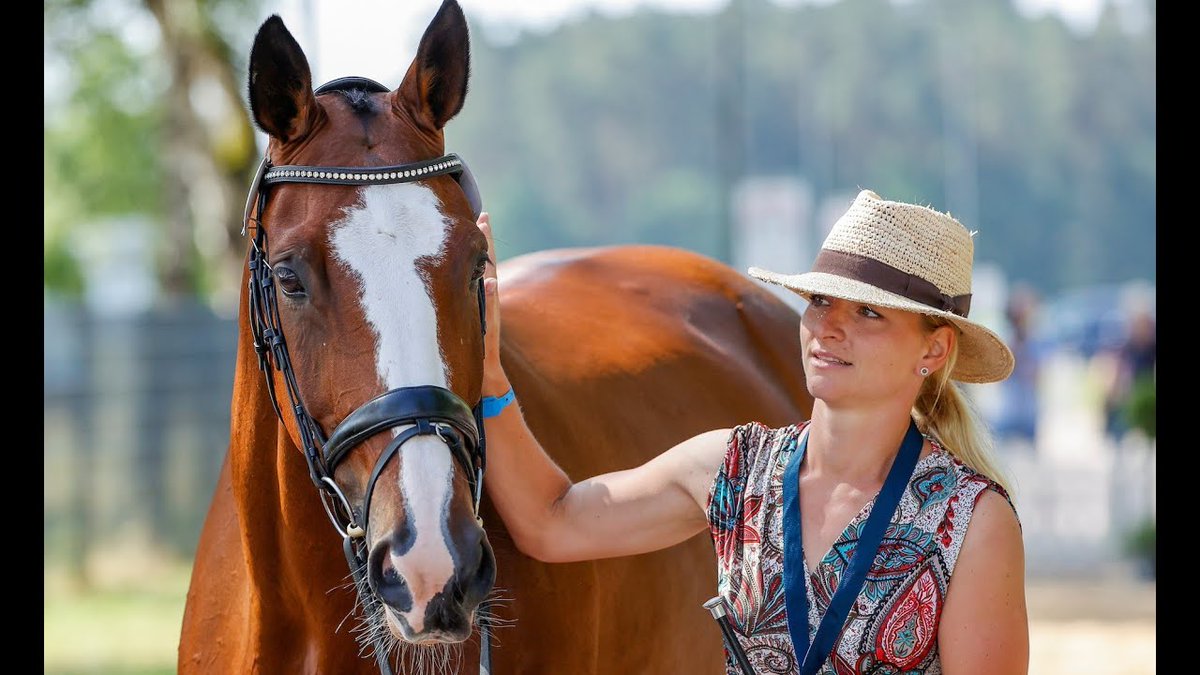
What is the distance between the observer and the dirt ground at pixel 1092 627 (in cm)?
784

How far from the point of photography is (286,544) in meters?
2.76

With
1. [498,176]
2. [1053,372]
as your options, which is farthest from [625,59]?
[1053,372]

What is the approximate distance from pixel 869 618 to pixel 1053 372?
29672 millimetres

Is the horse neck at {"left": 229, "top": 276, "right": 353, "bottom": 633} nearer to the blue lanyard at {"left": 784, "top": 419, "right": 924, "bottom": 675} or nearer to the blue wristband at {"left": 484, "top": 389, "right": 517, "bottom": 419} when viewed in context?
the blue wristband at {"left": 484, "top": 389, "right": 517, "bottom": 419}

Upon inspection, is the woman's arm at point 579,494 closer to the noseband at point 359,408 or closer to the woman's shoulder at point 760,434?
the woman's shoulder at point 760,434

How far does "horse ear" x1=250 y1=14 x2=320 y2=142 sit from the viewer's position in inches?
104

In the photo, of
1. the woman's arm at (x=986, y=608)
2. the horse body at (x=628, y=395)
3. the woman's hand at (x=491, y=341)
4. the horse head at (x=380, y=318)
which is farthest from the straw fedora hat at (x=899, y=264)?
the horse body at (x=628, y=395)

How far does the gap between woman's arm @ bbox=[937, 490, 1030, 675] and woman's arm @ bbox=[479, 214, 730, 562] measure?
2.02ft

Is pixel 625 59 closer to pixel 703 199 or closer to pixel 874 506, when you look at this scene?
pixel 703 199

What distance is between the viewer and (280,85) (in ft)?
8.80

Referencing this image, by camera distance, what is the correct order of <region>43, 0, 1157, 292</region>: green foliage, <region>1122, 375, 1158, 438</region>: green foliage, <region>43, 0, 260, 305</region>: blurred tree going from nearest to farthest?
<region>1122, 375, 1158, 438</region>: green foliage → <region>43, 0, 260, 305</region>: blurred tree → <region>43, 0, 1157, 292</region>: green foliage

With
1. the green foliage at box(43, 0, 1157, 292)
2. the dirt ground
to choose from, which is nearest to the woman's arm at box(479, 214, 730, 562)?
the dirt ground
